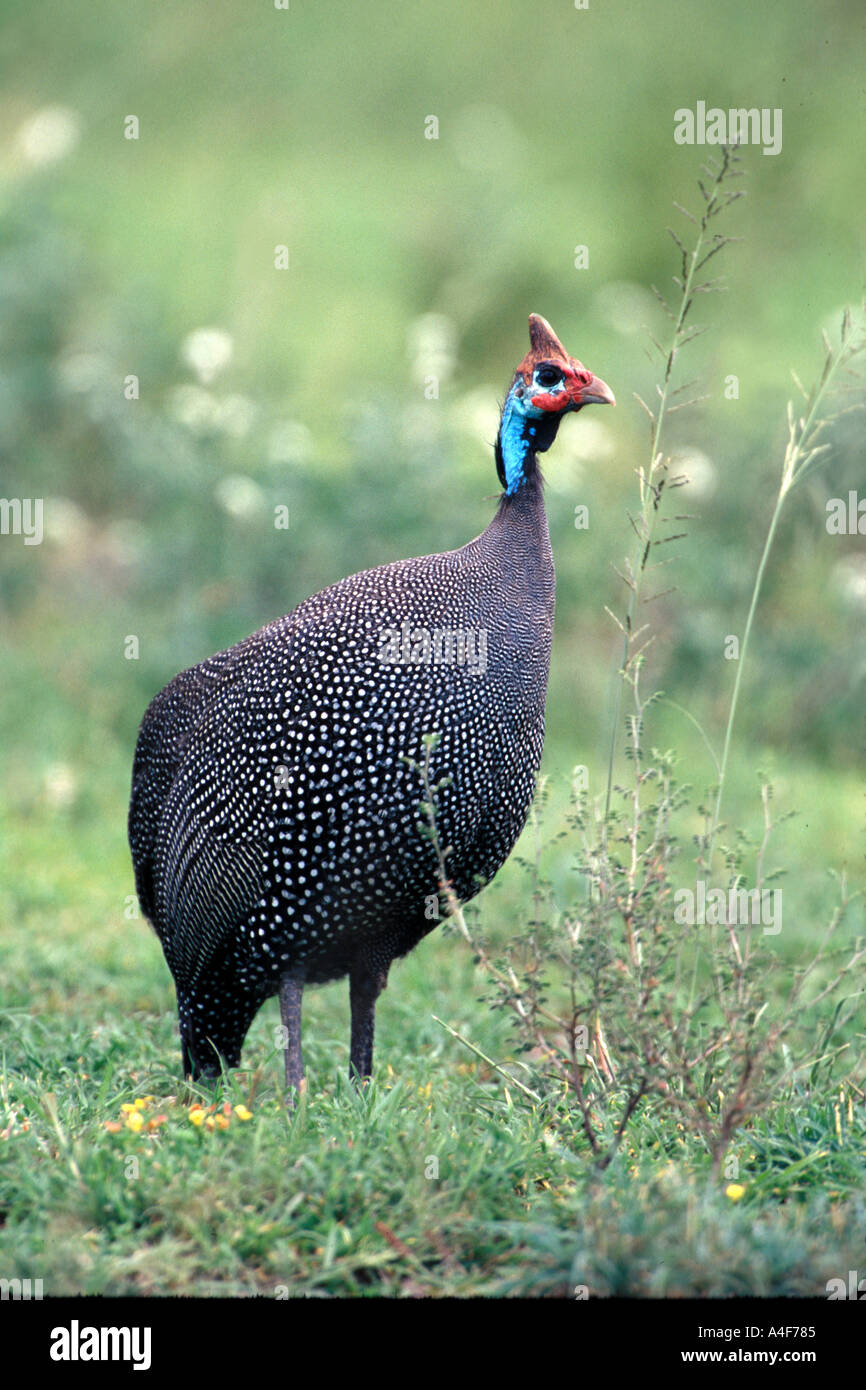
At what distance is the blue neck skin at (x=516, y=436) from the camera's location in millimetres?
3818

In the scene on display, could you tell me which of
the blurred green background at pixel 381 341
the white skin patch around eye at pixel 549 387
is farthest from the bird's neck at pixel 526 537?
the blurred green background at pixel 381 341

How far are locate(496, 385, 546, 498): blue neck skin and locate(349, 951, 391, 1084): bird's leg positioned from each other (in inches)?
51.7

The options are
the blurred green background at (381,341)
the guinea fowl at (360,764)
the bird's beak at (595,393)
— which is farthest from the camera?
the blurred green background at (381,341)

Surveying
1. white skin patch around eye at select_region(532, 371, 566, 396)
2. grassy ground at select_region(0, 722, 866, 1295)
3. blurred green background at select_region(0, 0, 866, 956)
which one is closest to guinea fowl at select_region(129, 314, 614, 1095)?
white skin patch around eye at select_region(532, 371, 566, 396)

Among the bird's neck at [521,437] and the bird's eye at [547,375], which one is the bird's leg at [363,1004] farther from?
the bird's eye at [547,375]

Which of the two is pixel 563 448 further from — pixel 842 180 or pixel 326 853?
pixel 842 180

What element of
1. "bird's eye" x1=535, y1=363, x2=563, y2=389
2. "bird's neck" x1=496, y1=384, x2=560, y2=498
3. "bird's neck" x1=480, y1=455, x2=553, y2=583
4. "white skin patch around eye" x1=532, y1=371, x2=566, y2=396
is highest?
"bird's eye" x1=535, y1=363, x2=563, y2=389

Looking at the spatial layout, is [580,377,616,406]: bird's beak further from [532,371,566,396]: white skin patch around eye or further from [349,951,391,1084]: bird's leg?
[349,951,391,1084]: bird's leg

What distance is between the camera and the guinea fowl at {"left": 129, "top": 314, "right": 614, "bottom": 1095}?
352 centimetres

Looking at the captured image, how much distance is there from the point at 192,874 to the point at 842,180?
38.0 ft

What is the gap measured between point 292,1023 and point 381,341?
31.3 feet

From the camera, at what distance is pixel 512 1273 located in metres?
2.80

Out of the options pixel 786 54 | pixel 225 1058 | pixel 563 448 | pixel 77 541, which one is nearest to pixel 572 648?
pixel 563 448

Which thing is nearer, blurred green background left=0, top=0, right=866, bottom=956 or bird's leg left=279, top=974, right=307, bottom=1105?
bird's leg left=279, top=974, right=307, bottom=1105
